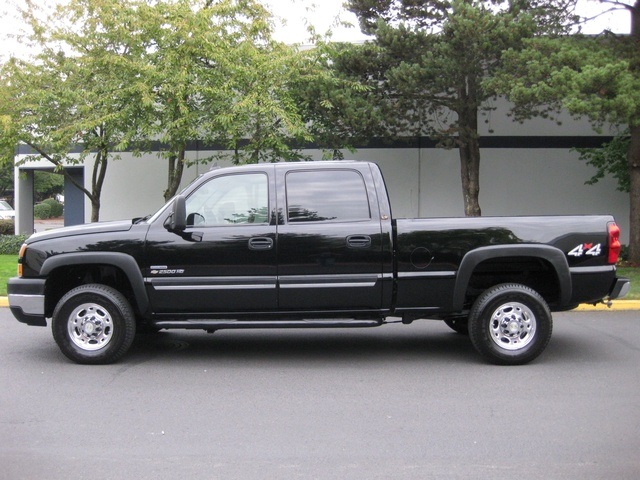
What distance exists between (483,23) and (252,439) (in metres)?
11.5

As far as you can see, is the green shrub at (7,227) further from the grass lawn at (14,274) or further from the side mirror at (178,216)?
the side mirror at (178,216)

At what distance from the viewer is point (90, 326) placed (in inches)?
287

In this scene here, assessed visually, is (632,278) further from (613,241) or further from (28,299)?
(28,299)

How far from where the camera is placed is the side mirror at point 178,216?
6.99m

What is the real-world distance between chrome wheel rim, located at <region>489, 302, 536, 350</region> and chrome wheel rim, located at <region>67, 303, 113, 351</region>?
12.8ft

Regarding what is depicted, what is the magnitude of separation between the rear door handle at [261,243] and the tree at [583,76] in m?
7.48

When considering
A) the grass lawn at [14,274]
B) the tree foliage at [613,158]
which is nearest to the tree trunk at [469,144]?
the tree foliage at [613,158]

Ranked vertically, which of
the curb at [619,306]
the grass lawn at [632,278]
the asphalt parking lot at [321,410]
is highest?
the grass lawn at [632,278]

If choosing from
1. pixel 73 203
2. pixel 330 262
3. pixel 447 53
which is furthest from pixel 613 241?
pixel 73 203

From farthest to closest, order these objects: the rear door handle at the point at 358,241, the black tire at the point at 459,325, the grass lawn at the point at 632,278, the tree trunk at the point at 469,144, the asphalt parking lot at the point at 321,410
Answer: the tree trunk at the point at 469,144, the grass lawn at the point at 632,278, the black tire at the point at 459,325, the rear door handle at the point at 358,241, the asphalt parking lot at the point at 321,410

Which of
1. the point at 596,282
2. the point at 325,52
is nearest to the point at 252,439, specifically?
the point at 596,282

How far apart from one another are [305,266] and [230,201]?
3.44ft

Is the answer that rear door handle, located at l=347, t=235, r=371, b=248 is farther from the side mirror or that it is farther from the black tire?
the black tire

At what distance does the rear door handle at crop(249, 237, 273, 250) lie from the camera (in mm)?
7125
